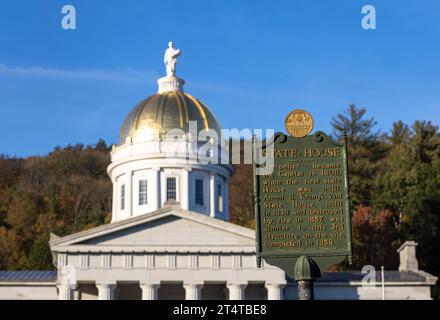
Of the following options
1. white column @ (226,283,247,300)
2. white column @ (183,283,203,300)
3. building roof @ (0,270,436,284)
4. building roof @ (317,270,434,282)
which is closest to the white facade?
building roof @ (0,270,436,284)

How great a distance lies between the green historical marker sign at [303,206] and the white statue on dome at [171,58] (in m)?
55.9

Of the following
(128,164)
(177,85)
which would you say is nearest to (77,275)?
A: (128,164)

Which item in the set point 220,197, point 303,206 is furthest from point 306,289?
point 220,197

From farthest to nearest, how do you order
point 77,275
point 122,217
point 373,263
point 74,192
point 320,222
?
point 74,192
point 373,263
point 122,217
point 77,275
point 320,222

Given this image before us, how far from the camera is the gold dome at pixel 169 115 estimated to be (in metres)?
68.5

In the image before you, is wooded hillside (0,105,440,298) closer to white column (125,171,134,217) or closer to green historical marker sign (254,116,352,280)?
white column (125,171,134,217)

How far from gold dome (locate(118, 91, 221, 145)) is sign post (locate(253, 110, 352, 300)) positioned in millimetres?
49102

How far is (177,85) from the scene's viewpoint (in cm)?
7300

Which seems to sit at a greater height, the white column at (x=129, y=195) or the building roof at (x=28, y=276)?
the white column at (x=129, y=195)

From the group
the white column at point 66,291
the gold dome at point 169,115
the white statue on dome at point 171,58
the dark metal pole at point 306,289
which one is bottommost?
the dark metal pole at point 306,289

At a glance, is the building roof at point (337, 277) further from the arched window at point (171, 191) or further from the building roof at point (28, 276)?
the arched window at point (171, 191)

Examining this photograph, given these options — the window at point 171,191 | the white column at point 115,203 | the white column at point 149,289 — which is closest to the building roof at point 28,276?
the white column at point 149,289
